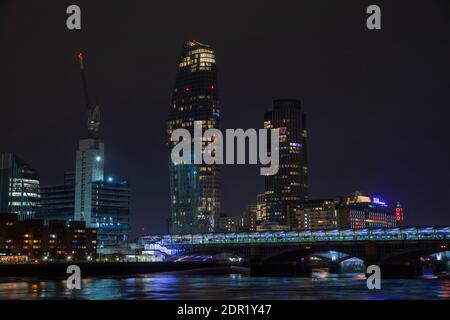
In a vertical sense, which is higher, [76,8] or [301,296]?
[76,8]

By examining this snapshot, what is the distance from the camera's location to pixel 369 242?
16700 centimetres

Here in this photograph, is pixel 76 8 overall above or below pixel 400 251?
above
